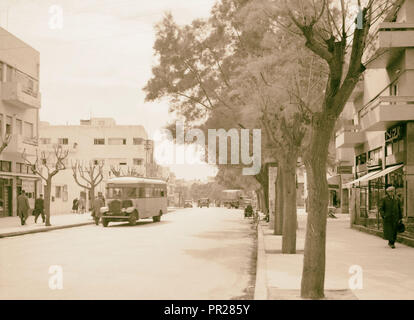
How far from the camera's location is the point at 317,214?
29.0 feet

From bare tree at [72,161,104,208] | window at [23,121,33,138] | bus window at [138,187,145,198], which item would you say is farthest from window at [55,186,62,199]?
bus window at [138,187,145,198]

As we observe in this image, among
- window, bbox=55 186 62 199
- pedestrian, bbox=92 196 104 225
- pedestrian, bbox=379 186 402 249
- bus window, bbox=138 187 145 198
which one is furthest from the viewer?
window, bbox=55 186 62 199

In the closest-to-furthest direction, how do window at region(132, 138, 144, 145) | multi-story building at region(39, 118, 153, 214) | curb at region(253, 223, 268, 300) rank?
curb at region(253, 223, 268, 300) < multi-story building at region(39, 118, 153, 214) < window at region(132, 138, 144, 145)

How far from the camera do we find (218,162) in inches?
1476

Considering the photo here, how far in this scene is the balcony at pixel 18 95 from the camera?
143 ft

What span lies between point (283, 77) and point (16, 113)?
3236 centimetres

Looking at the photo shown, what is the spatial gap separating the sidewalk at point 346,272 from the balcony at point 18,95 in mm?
29836

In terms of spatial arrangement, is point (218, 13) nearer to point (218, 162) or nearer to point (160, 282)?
point (218, 162)

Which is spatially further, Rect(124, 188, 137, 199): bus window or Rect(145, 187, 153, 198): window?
Rect(145, 187, 153, 198): window

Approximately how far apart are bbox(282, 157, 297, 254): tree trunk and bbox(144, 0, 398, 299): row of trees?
1.1 inches

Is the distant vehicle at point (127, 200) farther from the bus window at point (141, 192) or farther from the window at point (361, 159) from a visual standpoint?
the window at point (361, 159)

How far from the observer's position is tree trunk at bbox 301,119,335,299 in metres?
8.86

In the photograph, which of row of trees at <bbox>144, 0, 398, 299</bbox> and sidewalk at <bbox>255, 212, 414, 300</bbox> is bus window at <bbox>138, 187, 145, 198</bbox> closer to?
row of trees at <bbox>144, 0, 398, 299</bbox>

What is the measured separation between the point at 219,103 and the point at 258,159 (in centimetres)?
555
